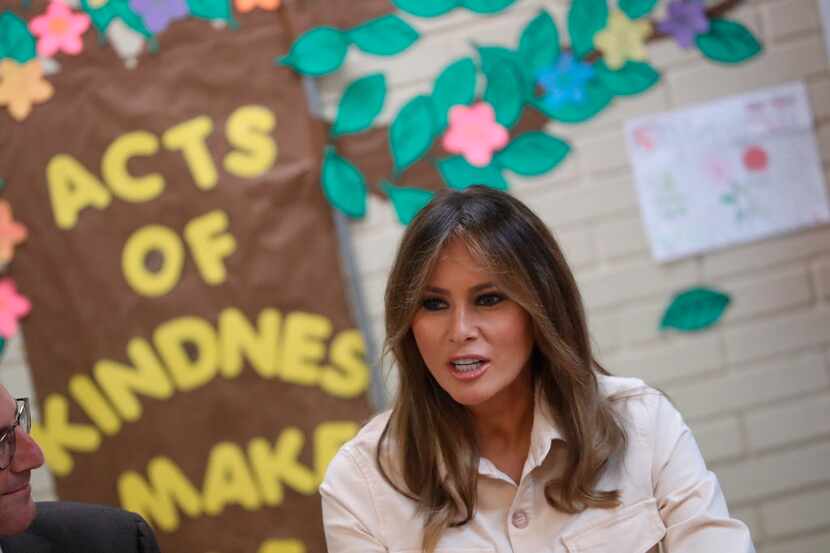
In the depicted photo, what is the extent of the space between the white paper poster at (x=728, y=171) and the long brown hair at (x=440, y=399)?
0.81 meters

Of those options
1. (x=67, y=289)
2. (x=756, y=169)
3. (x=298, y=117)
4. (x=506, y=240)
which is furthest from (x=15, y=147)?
(x=756, y=169)

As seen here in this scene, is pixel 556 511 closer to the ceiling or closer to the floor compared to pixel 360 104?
closer to the floor

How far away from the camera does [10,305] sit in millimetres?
2406

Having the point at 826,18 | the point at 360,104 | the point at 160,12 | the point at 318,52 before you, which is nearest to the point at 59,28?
the point at 160,12

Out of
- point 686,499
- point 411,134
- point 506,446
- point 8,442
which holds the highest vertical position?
point 411,134

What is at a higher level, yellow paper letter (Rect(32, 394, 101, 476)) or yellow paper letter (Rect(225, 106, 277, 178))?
yellow paper letter (Rect(225, 106, 277, 178))

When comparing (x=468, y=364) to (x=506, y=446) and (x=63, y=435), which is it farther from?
(x=63, y=435)

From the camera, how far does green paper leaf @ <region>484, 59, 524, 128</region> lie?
2.40m

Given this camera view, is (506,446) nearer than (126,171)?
Yes

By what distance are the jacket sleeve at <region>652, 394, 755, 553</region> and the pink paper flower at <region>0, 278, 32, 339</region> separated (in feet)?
4.89

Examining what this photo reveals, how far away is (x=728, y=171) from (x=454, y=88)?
685 millimetres

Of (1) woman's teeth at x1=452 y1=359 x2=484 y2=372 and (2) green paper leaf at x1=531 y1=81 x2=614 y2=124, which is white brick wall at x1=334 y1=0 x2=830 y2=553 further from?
(1) woman's teeth at x1=452 y1=359 x2=484 y2=372

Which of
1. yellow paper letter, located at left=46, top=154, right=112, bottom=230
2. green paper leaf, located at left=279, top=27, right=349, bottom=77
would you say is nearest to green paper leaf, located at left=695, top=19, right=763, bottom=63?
green paper leaf, located at left=279, top=27, right=349, bottom=77

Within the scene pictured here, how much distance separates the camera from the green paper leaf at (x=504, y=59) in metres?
2.41
